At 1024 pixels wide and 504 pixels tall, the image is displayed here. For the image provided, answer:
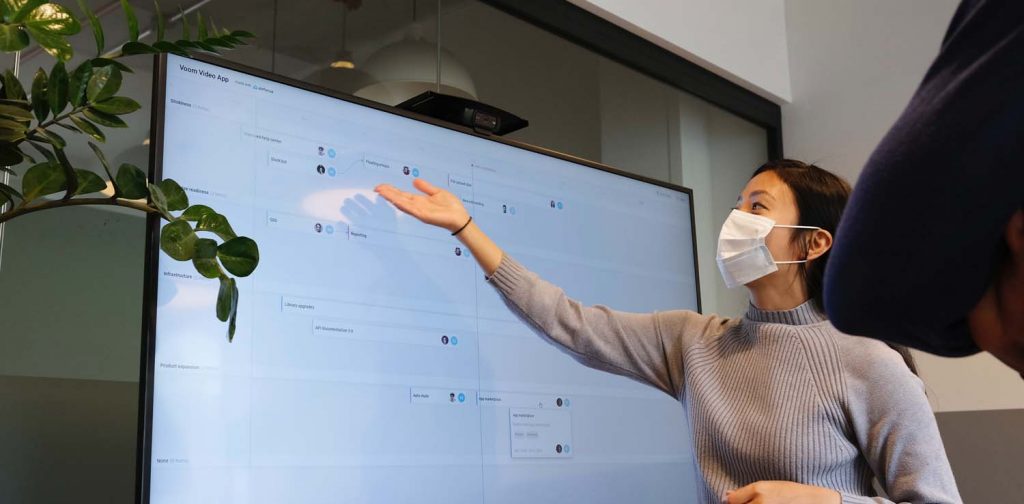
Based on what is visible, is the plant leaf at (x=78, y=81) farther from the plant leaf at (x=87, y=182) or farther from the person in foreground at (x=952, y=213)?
the person in foreground at (x=952, y=213)

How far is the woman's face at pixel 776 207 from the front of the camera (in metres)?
1.71

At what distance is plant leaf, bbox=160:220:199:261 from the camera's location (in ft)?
4.09

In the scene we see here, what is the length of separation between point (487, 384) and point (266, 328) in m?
0.55

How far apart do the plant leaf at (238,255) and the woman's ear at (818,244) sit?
3.11ft

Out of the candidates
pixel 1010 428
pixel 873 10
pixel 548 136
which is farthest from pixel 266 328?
pixel 873 10

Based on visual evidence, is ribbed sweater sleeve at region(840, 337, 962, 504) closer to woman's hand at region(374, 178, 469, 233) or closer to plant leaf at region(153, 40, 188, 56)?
woman's hand at region(374, 178, 469, 233)

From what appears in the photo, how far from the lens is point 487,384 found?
2.15m

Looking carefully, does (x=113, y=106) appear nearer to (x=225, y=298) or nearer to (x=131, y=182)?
(x=131, y=182)

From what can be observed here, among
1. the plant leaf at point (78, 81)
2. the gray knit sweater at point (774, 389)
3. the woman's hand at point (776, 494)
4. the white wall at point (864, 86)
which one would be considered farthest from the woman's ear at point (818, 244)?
the white wall at point (864, 86)

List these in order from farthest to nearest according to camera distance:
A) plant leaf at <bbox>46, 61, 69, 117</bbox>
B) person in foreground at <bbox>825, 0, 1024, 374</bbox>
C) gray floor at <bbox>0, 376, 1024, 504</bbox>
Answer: gray floor at <bbox>0, 376, 1024, 504</bbox>
plant leaf at <bbox>46, 61, 69, 117</bbox>
person in foreground at <bbox>825, 0, 1024, 374</bbox>

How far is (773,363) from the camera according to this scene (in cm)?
160

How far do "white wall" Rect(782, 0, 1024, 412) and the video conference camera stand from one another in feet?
4.69

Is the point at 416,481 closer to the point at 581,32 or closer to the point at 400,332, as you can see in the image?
the point at 400,332

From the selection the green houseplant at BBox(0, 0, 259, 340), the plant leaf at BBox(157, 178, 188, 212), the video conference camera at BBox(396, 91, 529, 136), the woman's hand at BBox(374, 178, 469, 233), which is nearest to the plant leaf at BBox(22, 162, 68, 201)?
the green houseplant at BBox(0, 0, 259, 340)
